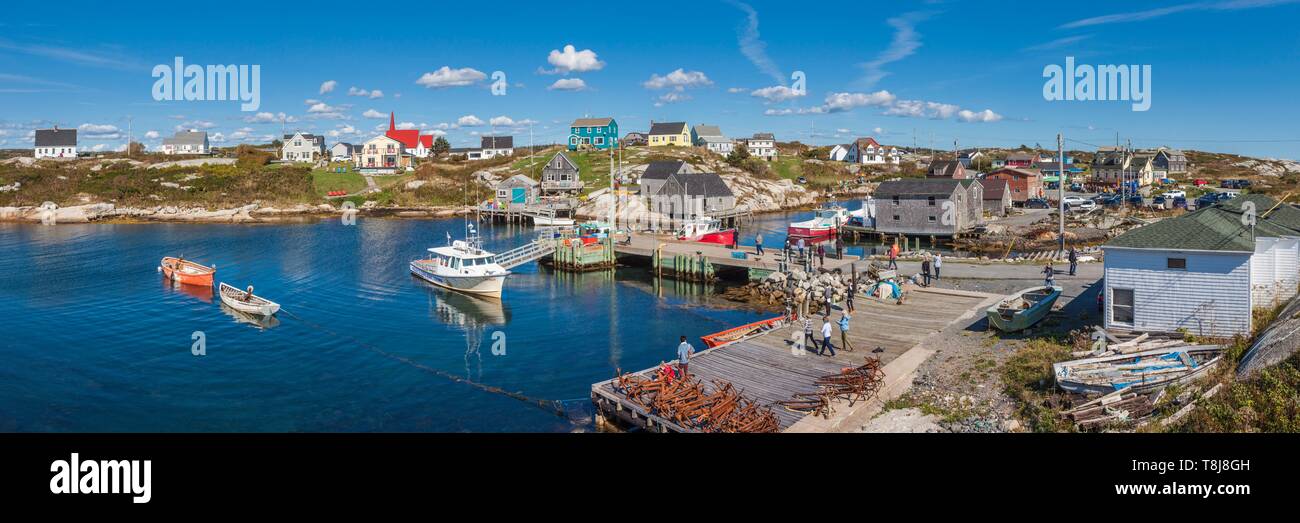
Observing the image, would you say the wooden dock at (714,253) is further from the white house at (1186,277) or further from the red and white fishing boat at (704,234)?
the white house at (1186,277)

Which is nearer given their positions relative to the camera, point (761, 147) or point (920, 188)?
point (920, 188)

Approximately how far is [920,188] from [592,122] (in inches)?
3265

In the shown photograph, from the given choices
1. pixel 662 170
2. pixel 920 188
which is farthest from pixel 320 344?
pixel 662 170

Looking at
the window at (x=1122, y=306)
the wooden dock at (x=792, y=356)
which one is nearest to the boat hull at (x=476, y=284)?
the wooden dock at (x=792, y=356)

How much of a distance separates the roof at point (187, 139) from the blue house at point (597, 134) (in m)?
80.1

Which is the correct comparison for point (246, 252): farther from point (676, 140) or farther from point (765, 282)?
point (676, 140)

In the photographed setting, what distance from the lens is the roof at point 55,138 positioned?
467 feet

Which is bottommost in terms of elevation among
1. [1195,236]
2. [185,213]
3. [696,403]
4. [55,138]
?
[696,403]

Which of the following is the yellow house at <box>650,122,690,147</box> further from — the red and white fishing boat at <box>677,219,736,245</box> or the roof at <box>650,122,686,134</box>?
the red and white fishing boat at <box>677,219,736,245</box>

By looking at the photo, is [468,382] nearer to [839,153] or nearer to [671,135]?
[671,135]

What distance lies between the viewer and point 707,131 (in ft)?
517

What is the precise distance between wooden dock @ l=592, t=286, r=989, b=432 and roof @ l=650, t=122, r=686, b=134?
113021 millimetres

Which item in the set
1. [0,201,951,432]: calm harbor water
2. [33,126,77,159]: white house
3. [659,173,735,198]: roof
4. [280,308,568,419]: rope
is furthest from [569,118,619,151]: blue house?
[280,308,568,419]: rope
